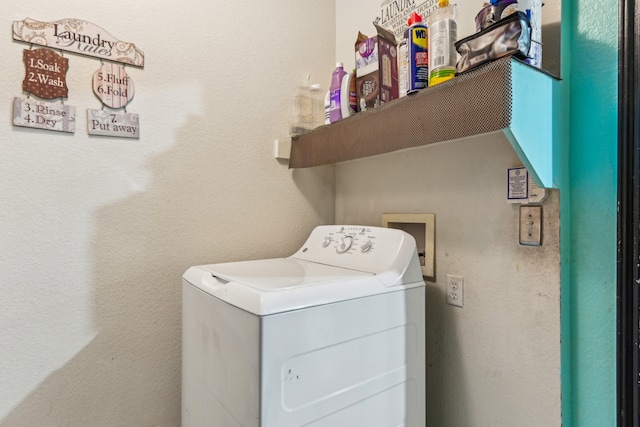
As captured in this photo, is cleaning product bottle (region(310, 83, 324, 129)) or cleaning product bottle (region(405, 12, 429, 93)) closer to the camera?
cleaning product bottle (region(405, 12, 429, 93))

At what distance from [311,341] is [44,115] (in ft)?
3.69

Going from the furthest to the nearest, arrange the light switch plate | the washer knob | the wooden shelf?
the washer knob
the light switch plate
the wooden shelf

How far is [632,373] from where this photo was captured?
0.86 m

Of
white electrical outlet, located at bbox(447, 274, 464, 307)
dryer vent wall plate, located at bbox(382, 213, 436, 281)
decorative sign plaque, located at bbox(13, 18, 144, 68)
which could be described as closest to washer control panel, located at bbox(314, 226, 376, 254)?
dryer vent wall plate, located at bbox(382, 213, 436, 281)

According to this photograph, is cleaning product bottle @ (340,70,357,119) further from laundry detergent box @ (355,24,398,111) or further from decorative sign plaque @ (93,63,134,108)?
decorative sign plaque @ (93,63,134,108)

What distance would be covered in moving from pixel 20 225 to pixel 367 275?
112 centimetres

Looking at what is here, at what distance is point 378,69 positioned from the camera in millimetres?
1263

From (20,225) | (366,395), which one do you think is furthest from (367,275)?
(20,225)

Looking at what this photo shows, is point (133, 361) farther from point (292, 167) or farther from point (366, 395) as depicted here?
point (292, 167)

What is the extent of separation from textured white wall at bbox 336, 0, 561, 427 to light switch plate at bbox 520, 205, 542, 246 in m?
0.02

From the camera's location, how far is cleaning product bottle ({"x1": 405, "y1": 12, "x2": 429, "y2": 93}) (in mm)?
1073

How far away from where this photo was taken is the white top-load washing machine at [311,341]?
0.84 metres

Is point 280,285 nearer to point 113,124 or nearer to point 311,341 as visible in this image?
point 311,341

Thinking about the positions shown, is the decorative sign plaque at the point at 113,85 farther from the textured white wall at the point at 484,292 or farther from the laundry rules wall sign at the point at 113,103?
the textured white wall at the point at 484,292
